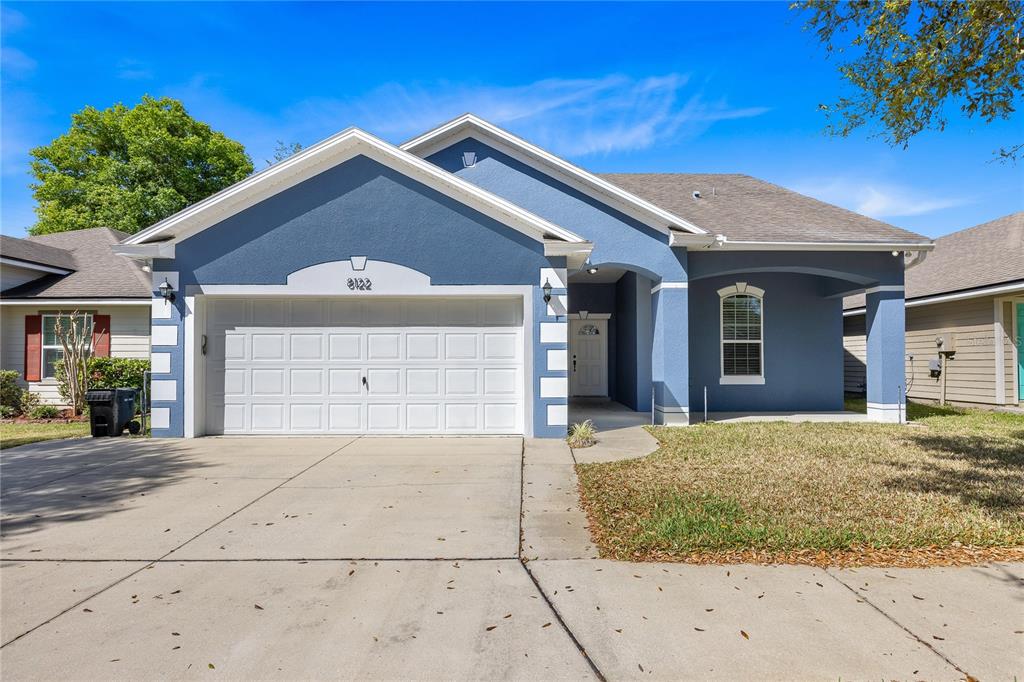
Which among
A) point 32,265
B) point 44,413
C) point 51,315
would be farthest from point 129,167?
point 44,413

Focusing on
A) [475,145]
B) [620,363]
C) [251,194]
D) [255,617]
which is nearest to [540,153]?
[475,145]

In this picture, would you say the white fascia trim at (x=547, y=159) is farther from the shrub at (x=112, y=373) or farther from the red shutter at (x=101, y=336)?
the red shutter at (x=101, y=336)

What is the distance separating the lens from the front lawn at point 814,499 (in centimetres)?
456

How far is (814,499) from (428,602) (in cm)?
438

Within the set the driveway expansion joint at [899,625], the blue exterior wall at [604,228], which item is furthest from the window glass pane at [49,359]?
the driveway expansion joint at [899,625]

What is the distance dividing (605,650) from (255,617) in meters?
2.23

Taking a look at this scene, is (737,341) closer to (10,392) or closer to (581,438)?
(581,438)

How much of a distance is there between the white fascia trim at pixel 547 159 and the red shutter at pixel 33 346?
11202 millimetres

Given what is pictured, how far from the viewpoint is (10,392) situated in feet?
45.3

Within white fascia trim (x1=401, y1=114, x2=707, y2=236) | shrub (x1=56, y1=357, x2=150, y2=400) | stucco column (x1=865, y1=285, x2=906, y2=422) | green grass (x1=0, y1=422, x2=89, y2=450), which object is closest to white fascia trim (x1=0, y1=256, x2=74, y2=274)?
shrub (x1=56, y1=357, x2=150, y2=400)

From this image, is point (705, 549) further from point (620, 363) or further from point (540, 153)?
point (620, 363)

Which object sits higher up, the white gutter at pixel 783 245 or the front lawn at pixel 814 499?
the white gutter at pixel 783 245

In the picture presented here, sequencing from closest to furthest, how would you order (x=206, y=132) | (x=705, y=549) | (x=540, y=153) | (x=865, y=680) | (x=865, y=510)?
1. (x=865, y=680)
2. (x=705, y=549)
3. (x=865, y=510)
4. (x=540, y=153)
5. (x=206, y=132)

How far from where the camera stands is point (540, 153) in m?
11.5
